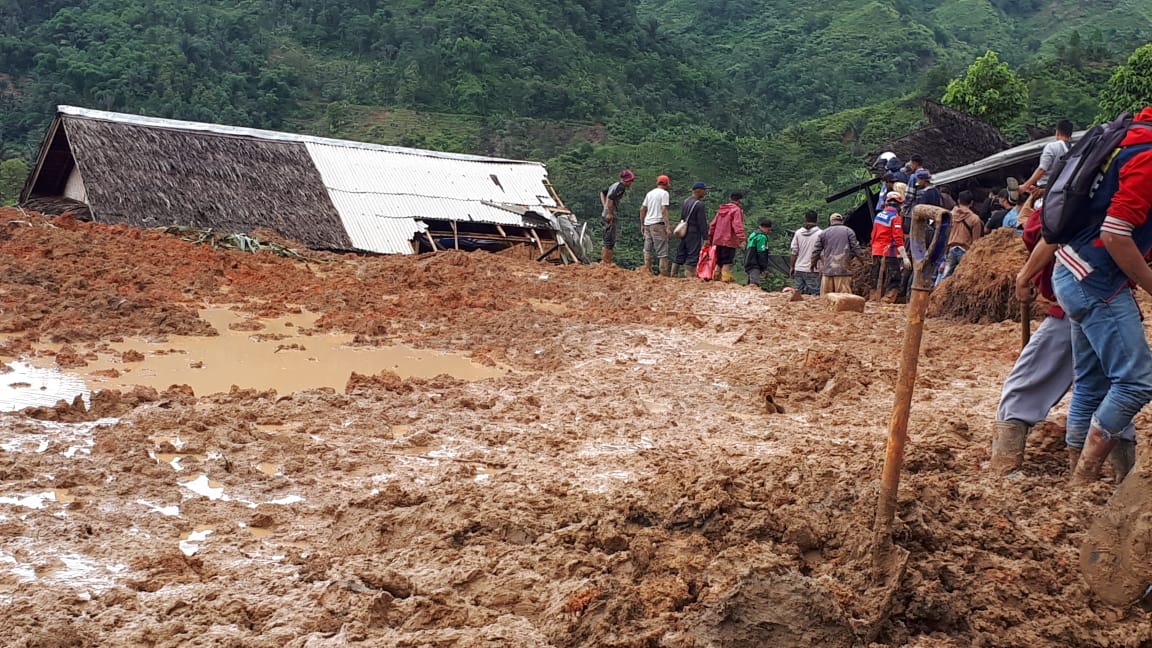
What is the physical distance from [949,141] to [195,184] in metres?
12.8

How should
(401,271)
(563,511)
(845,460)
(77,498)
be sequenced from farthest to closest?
1. (401,271)
2. (845,460)
3. (77,498)
4. (563,511)

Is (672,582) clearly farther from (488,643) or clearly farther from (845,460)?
(845,460)

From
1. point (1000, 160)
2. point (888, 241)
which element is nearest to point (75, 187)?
point (888, 241)

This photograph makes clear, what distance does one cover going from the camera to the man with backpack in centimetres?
444

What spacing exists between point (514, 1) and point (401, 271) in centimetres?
3649

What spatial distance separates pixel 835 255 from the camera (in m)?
13.2

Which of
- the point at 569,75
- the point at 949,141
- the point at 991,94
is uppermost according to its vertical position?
the point at 569,75

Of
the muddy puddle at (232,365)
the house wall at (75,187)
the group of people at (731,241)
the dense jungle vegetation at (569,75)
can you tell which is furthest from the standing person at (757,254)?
the dense jungle vegetation at (569,75)

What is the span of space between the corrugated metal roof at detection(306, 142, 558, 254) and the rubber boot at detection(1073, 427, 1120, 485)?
567 inches

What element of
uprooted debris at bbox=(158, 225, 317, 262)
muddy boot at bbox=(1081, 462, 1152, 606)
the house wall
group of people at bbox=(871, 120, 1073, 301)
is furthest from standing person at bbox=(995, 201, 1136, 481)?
the house wall

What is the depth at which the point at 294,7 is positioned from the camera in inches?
1855

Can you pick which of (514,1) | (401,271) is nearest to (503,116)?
(514,1)

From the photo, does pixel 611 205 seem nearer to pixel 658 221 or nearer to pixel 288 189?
pixel 658 221

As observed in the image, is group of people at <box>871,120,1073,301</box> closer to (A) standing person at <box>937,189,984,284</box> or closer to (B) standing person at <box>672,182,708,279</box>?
(A) standing person at <box>937,189,984,284</box>
